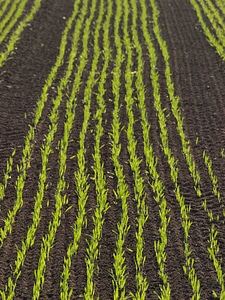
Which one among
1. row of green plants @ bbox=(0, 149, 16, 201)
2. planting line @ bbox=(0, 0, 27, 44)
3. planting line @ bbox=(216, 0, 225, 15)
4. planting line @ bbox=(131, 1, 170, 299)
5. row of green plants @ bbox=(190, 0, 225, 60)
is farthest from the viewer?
planting line @ bbox=(216, 0, 225, 15)

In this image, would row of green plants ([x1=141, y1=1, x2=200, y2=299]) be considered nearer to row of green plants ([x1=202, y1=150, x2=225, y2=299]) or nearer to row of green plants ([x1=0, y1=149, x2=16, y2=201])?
row of green plants ([x1=202, y1=150, x2=225, y2=299])

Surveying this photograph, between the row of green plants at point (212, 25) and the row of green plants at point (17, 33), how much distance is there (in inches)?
200

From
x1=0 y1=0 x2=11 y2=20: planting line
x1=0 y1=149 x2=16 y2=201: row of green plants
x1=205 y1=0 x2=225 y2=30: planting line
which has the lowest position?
x1=205 y1=0 x2=225 y2=30: planting line

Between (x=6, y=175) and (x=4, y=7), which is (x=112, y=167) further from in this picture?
(x=4, y=7)

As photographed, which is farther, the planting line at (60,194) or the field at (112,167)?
the field at (112,167)

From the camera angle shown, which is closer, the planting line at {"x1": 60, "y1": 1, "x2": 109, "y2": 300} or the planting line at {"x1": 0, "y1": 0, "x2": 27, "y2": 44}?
the planting line at {"x1": 60, "y1": 1, "x2": 109, "y2": 300}

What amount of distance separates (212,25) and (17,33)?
5.66m

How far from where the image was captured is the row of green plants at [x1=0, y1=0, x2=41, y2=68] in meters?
11.7

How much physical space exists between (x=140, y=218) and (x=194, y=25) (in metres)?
10.2

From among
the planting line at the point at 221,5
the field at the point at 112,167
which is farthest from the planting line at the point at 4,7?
the planting line at the point at 221,5

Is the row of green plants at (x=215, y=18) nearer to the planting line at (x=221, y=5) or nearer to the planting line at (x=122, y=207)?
the planting line at (x=221, y=5)

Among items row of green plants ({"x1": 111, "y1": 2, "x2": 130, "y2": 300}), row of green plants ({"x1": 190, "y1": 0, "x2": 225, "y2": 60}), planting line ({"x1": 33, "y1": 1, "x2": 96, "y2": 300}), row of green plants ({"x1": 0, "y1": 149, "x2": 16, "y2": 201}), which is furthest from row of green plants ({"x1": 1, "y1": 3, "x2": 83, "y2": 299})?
row of green plants ({"x1": 190, "y1": 0, "x2": 225, "y2": 60})

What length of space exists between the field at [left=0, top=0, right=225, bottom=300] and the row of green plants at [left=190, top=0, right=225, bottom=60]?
0.08m

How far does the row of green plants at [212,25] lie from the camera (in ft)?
40.8
